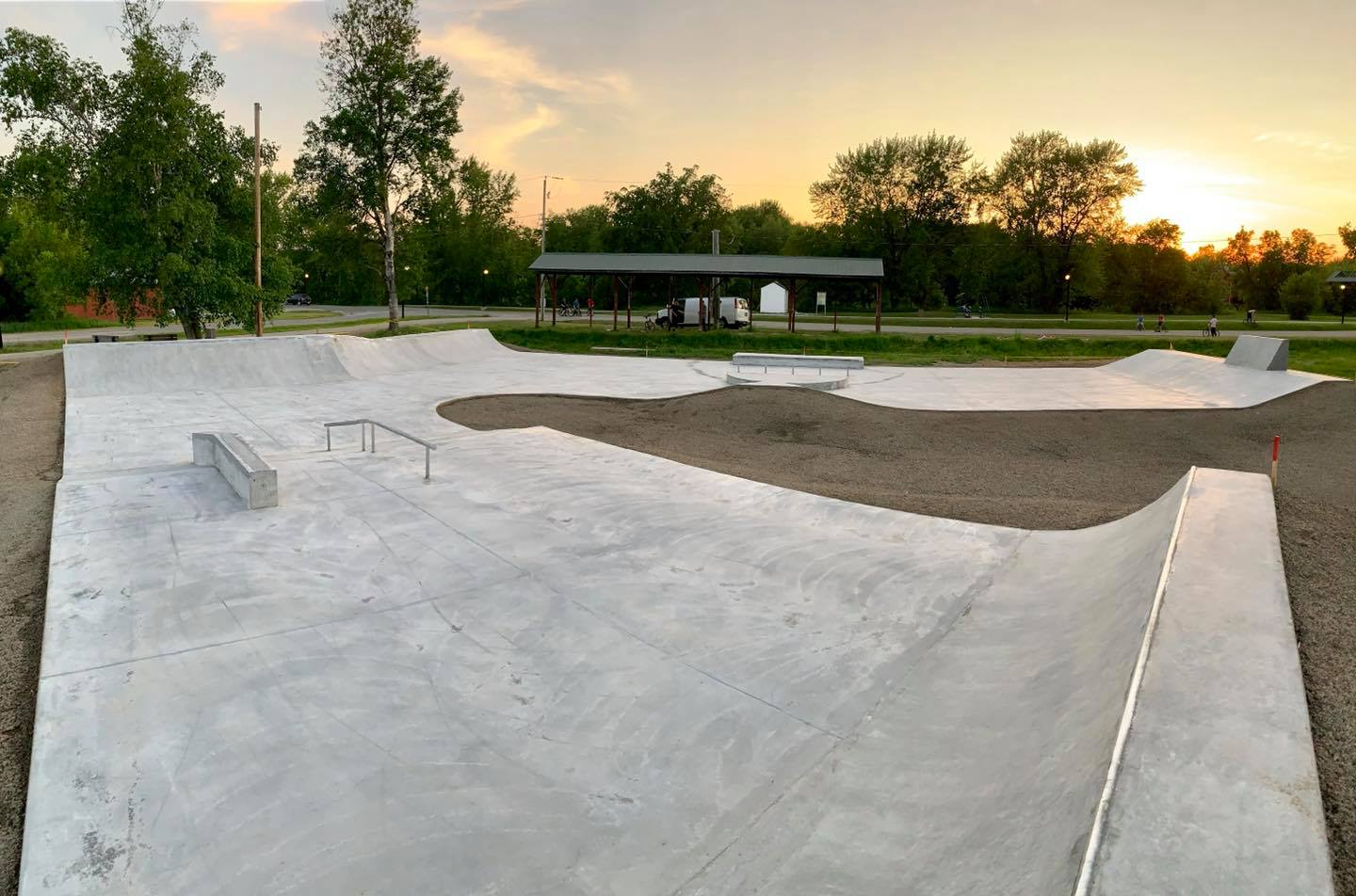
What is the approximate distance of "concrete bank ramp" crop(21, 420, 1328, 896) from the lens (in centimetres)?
336

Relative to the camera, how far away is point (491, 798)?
13.0 ft

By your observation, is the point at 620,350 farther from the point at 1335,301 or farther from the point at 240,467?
the point at 1335,301

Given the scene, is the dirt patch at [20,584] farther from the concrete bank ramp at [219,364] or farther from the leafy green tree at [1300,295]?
the leafy green tree at [1300,295]

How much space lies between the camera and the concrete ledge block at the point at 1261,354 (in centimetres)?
2098

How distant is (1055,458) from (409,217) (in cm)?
3490

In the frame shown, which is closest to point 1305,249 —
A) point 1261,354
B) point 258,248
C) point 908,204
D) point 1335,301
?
point 1335,301

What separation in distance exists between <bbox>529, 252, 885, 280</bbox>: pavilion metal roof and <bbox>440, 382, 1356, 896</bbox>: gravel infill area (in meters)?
20.1

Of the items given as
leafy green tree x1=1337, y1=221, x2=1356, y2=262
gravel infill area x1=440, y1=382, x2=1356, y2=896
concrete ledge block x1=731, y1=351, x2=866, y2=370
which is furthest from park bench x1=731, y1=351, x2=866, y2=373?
leafy green tree x1=1337, y1=221, x2=1356, y2=262

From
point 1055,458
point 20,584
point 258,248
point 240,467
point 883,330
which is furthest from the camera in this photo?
point 883,330

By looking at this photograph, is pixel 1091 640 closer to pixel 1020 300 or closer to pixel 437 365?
pixel 437 365

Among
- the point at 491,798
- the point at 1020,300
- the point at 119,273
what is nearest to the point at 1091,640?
the point at 491,798

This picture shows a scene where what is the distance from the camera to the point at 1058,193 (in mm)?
67438

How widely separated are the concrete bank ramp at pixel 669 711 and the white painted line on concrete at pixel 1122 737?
2cm

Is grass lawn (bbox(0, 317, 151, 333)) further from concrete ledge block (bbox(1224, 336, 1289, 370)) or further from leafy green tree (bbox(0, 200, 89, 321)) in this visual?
concrete ledge block (bbox(1224, 336, 1289, 370))
